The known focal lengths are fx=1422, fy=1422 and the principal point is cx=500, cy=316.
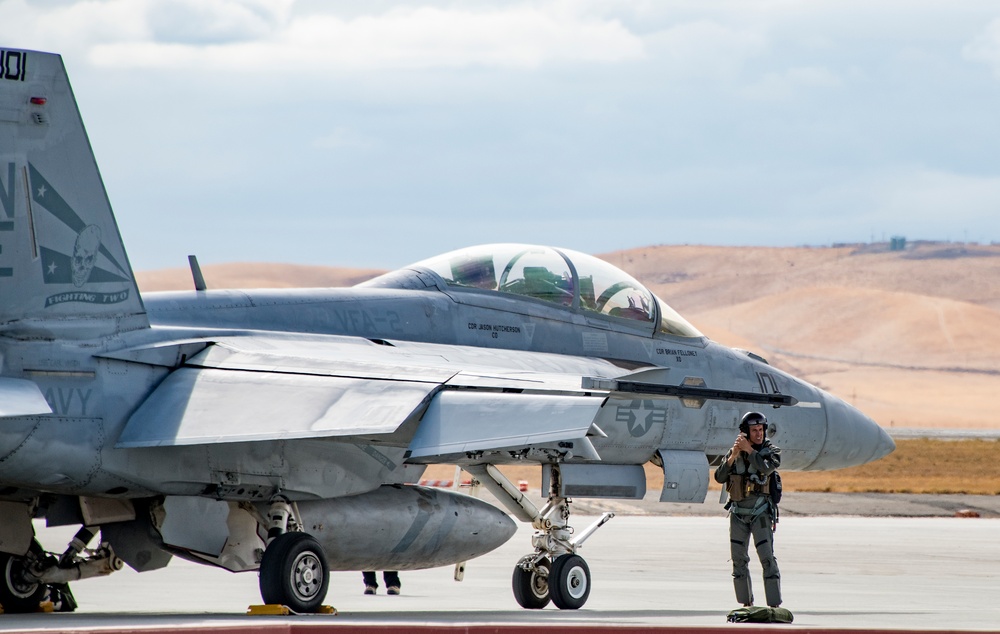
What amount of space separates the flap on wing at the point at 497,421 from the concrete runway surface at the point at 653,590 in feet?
3.86

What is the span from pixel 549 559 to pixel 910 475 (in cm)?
3180

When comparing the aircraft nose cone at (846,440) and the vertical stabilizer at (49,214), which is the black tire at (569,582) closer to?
the aircraft nose cone at (846,440)

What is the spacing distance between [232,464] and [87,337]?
1.49 m

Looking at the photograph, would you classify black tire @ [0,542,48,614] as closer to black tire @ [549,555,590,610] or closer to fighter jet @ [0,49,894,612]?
fighter jet @ [0,49,894,612]

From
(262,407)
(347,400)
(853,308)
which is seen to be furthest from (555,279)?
(853,308)

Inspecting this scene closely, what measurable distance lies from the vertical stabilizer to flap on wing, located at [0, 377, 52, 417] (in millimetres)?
466

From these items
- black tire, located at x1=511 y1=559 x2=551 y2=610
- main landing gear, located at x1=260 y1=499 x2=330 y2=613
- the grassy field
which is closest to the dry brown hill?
the grassy field

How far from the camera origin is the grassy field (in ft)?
122

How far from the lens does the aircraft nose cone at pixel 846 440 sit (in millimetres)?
14641

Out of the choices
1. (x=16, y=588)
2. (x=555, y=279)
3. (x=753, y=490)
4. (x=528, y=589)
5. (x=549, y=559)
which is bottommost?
(x=528, y=589)

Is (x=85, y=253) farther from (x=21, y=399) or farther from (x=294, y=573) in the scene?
(x=294, y=573)

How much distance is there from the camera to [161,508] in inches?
448

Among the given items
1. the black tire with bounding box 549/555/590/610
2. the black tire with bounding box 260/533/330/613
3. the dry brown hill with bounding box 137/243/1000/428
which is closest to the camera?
the black tire with bounding box 260/533/330/613

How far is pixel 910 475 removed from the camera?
42.5m
